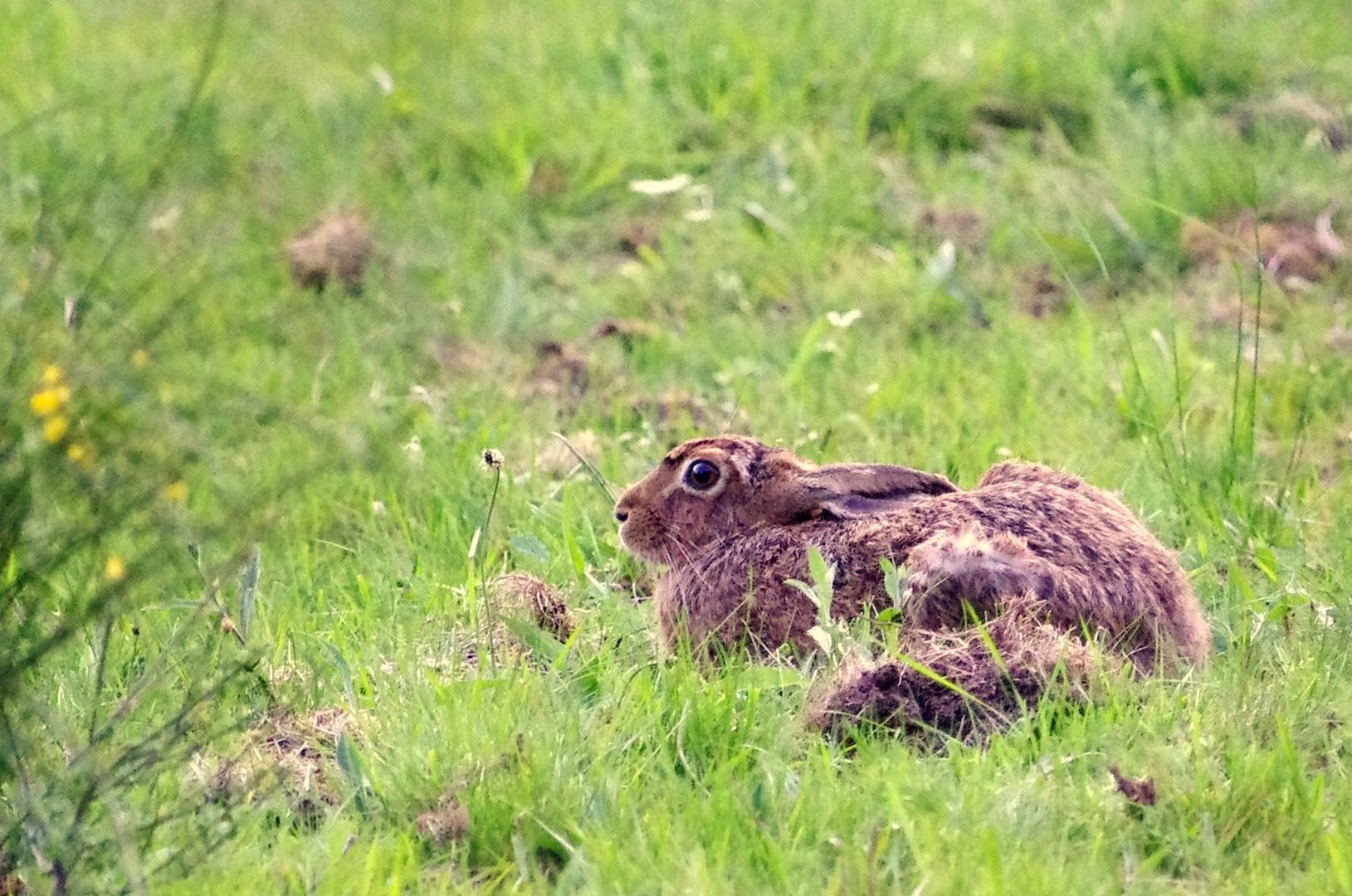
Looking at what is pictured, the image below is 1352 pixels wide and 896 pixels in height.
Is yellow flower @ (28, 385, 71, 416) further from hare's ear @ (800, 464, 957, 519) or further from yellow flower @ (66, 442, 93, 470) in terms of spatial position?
hare's ear @ (800, 464, 957, 519)

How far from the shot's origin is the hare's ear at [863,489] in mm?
4004

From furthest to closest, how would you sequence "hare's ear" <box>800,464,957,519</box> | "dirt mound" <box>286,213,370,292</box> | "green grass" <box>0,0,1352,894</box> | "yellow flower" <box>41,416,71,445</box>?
"dirt mound" <box>286,213,370,292</box>
"hare's ear" <box>800,464,957,519</box>
"green grass" <box>0,0,1352,894</box>
"yellow flower" <box>41,416,71,445</box>

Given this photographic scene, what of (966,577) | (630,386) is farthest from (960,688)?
(630,386)

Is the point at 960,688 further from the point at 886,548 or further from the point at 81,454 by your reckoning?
the point at 81,454

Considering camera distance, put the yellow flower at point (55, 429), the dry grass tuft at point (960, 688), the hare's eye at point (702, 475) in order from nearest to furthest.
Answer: the yellow flower at point (55, 429) → the dry grass tuft at point (960, 688) → the hare's eye at point (702, 475)

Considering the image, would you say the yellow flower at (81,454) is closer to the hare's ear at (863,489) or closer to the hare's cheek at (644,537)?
the hare's cheek at (644,537)

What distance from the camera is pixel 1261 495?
15.3ft

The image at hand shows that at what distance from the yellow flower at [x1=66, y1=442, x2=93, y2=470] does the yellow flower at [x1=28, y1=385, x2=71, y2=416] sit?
7cm

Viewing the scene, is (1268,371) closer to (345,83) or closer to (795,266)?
(795,266)

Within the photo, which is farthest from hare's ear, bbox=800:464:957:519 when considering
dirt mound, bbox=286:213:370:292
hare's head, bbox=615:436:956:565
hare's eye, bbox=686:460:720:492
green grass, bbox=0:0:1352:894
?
dirt mound, bbox=286:213:370:292

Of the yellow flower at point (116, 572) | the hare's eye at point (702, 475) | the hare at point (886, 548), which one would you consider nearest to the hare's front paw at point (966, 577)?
the hare at point (886, 548)

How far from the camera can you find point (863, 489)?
4016 millimetres

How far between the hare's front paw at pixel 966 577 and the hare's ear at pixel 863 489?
0.28 m

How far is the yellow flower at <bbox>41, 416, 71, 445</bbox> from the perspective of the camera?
2.93 meters
